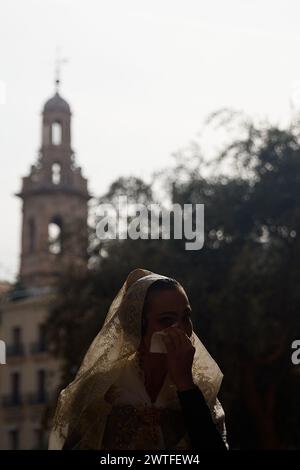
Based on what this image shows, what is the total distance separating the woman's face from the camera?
429cm

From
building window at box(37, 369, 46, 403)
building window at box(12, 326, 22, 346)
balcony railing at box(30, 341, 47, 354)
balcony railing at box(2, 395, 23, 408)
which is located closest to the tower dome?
building window at box(12, 326, 22, 346)

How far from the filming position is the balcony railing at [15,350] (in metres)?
66.4

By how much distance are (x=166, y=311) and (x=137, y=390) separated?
11.7 inches

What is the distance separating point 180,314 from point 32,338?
61.9m

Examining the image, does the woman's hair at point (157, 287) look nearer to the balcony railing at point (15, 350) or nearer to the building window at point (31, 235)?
the balcony railing at point (15, 350)

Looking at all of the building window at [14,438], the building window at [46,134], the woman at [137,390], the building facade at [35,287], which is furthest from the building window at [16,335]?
the woman at [137,390]

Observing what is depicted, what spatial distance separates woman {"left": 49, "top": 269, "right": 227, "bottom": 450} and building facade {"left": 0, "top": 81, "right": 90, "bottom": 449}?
4883cm

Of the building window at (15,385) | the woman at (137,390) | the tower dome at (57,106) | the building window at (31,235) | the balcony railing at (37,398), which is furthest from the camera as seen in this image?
the tower dome at (57,106)

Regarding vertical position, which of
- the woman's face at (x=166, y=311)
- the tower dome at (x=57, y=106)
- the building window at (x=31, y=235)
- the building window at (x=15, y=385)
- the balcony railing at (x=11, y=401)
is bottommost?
the balcony railing at (x=11, y=401)

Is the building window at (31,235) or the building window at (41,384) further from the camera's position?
the building window at (31,235)

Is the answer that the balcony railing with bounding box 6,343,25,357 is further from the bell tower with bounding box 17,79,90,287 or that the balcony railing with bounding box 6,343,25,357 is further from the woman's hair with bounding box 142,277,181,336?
the woman's hair with bounding box 142,277,181,336

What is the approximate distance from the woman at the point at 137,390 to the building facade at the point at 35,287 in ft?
160

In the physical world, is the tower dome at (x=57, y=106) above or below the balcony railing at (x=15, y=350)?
above

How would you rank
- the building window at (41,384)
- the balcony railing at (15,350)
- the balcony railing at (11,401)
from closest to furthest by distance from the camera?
the building window at (41,384) < the balcony railing at (11,401) < the balcony railing at (15,350)
